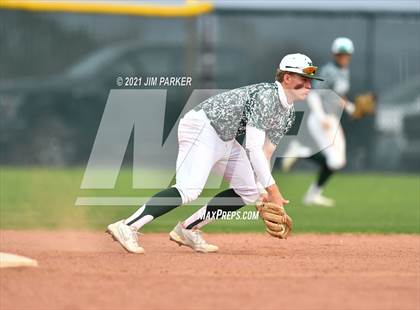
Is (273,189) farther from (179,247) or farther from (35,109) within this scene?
(35,109)

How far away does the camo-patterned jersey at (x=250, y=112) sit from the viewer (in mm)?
9148

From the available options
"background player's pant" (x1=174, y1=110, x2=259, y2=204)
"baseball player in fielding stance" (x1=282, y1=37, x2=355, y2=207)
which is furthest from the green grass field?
"background player's pant" (x1=174, y1=110, x2=259, y2=204)

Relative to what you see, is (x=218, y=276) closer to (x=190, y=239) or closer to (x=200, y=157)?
(x=200, y=157)

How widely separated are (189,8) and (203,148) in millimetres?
9631

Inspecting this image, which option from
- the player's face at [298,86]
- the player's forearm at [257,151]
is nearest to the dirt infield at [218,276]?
the player's forearm at [257,151]

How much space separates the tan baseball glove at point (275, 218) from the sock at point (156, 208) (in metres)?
0.72

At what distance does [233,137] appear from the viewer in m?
9.59

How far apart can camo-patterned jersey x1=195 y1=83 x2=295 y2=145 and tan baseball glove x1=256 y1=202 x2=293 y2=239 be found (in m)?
0.55

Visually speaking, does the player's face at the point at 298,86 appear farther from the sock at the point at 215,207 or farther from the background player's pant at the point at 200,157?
the sock at the point at 215,207

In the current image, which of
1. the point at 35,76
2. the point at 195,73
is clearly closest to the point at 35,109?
the point at 35,76

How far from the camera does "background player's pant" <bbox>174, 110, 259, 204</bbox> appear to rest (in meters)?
9.45

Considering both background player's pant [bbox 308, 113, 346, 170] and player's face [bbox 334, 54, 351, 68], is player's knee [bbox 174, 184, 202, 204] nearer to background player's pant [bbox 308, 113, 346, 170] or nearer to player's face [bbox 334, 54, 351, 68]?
background player's pant [bbox 308, 113, 346, 170]

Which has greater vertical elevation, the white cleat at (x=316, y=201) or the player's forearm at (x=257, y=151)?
the player's forearm at (x=257, y=151)

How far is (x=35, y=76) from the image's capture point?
63.0 ft
